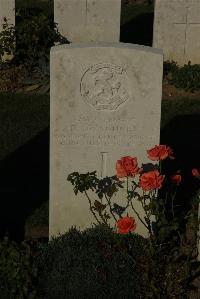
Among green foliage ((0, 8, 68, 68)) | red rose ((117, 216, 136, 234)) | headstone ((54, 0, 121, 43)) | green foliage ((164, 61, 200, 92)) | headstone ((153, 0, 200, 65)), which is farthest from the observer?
headstone ((153, 0, 200, 65))

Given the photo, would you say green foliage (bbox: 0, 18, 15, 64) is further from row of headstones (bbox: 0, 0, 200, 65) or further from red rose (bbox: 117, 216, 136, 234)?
red rose (bbox: 117, 216, 136, 234)

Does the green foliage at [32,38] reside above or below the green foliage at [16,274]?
above

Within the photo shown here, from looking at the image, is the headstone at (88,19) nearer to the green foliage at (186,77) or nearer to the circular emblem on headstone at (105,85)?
the green foliage at (186,77)

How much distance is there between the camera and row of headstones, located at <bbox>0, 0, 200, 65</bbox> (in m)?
11.4

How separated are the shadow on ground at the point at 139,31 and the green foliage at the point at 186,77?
2.97 metres

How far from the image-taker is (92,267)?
549 centimetres

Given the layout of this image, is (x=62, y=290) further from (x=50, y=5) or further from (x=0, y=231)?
(x=50, y=5)

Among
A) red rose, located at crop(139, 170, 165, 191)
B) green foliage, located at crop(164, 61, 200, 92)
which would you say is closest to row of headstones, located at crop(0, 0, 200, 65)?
green foliage, located at crop(164, 61, 200, 92)

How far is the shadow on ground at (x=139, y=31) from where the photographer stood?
577 inches

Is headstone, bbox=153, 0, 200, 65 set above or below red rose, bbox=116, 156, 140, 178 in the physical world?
above

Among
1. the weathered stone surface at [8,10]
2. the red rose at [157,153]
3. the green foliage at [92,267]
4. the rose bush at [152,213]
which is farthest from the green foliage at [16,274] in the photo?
the weathered stone surface at [8,10]

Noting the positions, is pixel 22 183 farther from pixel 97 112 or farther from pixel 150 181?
pixel 150 181

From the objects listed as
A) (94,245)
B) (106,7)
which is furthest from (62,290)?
(106,7)

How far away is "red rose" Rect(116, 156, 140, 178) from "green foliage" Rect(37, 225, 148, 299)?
59 centimetres
